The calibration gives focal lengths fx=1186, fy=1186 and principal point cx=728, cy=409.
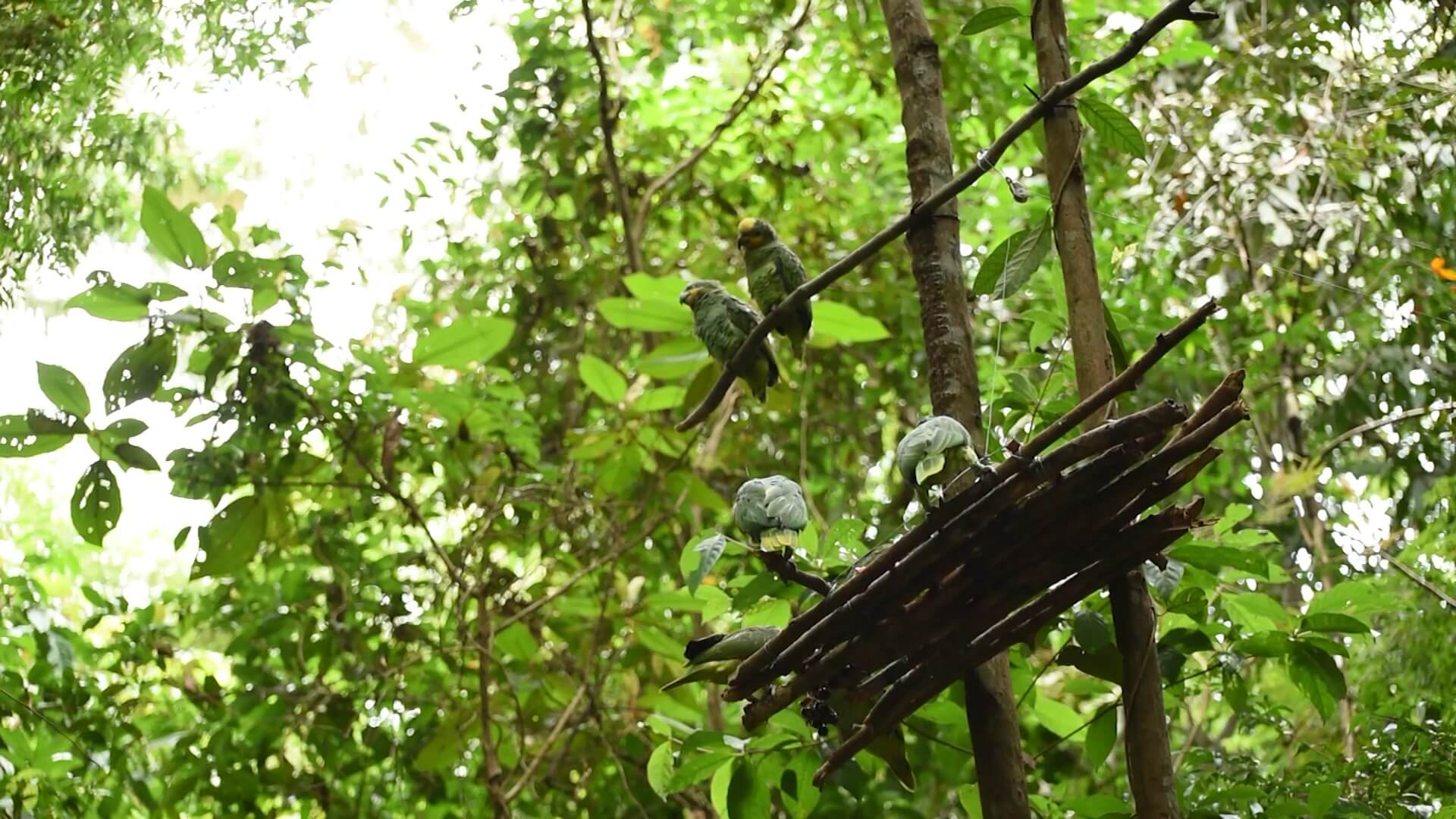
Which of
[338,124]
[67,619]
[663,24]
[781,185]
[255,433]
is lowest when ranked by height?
[67,619]

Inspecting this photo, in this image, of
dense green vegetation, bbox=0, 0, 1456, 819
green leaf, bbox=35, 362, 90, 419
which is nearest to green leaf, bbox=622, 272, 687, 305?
dense green vegetation, bbox=0, 0, 1456, 819

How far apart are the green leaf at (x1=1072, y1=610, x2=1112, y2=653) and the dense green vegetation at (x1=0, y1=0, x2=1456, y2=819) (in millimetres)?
55

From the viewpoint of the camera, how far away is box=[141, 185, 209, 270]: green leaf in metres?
1.12

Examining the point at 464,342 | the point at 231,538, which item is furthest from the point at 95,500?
the point at 464,342

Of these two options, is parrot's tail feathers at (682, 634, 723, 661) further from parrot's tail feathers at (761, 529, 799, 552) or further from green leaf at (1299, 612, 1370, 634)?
green leaf at (1299, 612, 1370, 634)

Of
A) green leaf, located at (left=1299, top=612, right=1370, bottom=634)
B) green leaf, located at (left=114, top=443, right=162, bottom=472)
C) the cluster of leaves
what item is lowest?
green leaf, located at (left=1299, top=612, right=1370, bottom=634)

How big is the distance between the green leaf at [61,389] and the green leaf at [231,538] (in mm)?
212

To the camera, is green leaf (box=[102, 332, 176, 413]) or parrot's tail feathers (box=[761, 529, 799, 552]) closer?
parrot's tail feathers (box=[761, 529, 799, 552])

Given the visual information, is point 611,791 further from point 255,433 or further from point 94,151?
point 94,151

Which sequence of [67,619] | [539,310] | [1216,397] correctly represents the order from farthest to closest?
1. [539,310]
2. [67,619]
3. [1216,397]

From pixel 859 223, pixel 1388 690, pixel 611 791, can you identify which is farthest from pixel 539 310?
pixel 1388 690

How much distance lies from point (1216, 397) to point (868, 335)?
566mm

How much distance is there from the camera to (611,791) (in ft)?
5.41

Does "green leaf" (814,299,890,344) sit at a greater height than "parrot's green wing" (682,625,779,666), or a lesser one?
greater
